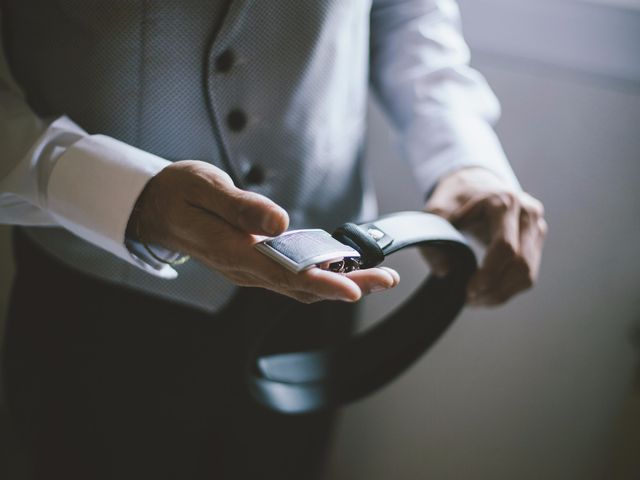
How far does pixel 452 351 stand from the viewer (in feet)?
3.10

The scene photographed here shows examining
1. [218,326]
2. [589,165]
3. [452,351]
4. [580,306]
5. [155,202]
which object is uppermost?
[155,202]

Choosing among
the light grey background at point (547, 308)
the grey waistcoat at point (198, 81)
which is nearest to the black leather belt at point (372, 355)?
the grey waistcoat at point (198, 81)

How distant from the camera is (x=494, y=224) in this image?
1.80ft

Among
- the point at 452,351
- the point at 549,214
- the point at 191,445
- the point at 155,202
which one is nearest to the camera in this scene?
the point at 155,202

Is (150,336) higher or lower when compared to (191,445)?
higher

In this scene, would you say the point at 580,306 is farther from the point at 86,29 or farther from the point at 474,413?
the point at 86,29

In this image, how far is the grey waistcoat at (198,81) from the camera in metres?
0.48

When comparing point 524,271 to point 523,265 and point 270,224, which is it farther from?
point 270,224

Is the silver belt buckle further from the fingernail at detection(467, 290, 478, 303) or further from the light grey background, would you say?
the light grey background

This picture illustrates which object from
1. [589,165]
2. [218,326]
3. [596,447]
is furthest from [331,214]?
[596,447]

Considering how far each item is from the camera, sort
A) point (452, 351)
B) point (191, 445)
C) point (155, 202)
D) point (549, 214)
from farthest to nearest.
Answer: point (452, 351) < point (549, 214) < point (191, 445) < point (155, 202)

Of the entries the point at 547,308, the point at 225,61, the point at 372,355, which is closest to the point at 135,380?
the point at 372,355

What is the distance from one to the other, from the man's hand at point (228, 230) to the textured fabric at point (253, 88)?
Answer: 123 millimetres

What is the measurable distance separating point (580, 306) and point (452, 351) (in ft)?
0.66
